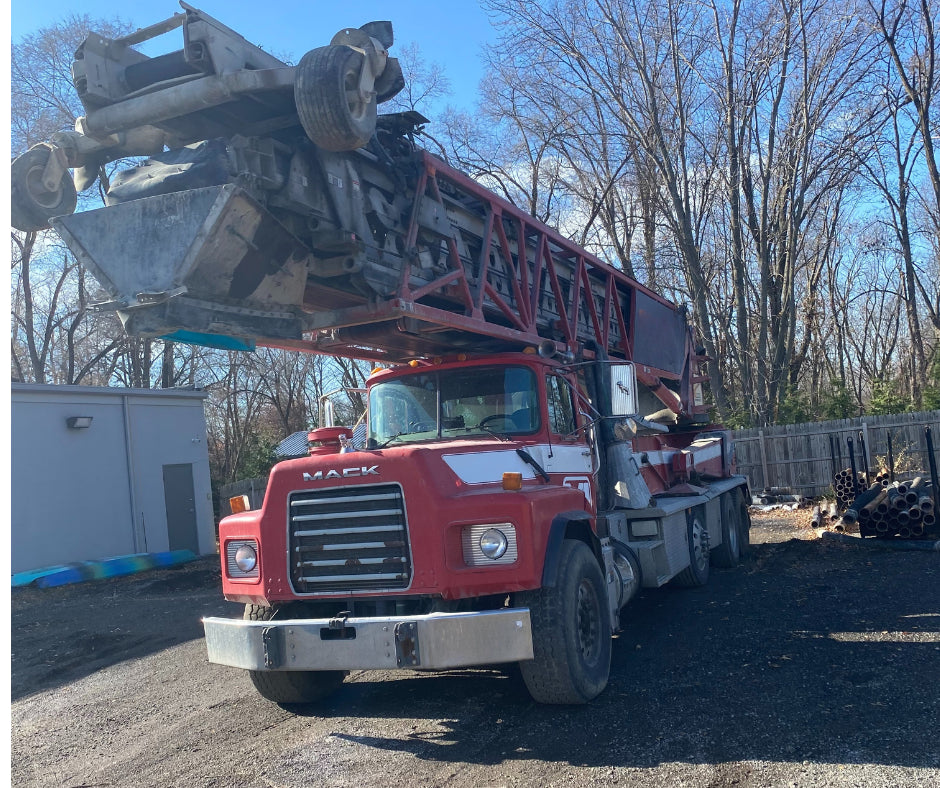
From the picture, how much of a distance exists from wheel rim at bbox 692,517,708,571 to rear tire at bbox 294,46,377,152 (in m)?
6.62

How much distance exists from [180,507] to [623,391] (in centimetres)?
1467

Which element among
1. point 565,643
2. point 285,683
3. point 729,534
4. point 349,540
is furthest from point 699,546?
point 349,540

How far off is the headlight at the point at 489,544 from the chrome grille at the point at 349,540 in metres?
0.39

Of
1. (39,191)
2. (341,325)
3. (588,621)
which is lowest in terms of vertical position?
(588,621)

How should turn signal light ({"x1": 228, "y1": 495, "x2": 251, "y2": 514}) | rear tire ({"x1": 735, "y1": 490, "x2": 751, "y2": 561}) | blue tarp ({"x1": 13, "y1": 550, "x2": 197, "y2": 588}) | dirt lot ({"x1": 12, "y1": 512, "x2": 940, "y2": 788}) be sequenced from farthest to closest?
blue tarp ({"x1": 13, "y1": 550, "x2": 197, "y2": 588})
rear tire ({"x1": 735, "y1": 490, "x2": 751, "y2": 561})
turn signal light ({"x1": 228, "y1": 495, "x2": 251, "y2": 514})
dirt lot ({"x1": 12, "y1": 512, "x2": 940, "y2": 788})

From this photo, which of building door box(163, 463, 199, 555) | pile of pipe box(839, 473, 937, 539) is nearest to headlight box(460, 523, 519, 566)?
pile of pipe box(839, 473, 937, 539)

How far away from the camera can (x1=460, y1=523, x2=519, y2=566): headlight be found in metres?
5.12

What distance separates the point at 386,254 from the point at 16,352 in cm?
2910

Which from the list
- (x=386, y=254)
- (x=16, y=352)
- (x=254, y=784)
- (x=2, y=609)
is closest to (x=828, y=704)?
(x=254, y=784)

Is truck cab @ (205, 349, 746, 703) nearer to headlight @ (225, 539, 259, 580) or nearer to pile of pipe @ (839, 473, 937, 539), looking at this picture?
headlight @ (225, 539, 259, 580)

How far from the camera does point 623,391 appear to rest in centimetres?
708

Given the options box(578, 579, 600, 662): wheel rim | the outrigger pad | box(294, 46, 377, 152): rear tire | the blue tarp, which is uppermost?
box(294, 46, 377, 152): rear tire

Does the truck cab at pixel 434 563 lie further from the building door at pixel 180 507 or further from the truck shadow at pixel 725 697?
the building door at pixel 180 507

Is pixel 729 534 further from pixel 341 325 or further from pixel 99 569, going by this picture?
pixel 99 569
